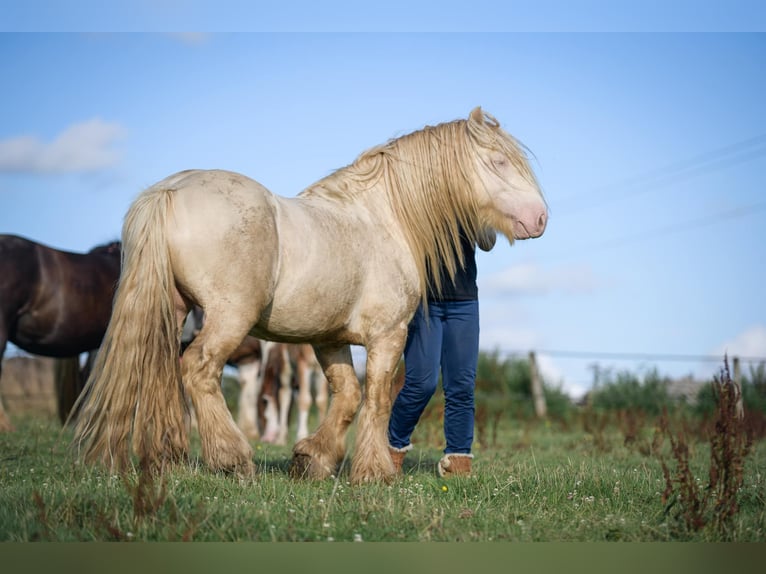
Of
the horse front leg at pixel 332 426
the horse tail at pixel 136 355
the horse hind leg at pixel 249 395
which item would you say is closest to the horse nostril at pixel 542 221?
the horse front leg at pixel 332 426

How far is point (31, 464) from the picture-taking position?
5875 mm


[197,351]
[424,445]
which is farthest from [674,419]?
[197,351]

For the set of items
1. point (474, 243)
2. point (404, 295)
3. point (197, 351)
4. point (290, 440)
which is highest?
point (474, 243)

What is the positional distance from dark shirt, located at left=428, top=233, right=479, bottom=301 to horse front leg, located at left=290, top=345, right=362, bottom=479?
0.83 m

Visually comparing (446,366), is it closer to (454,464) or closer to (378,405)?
(454,464)

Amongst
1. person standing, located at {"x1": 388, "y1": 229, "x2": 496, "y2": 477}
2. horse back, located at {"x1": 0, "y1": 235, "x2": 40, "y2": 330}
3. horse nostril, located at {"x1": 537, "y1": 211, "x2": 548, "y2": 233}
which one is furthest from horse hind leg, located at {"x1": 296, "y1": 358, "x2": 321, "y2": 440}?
horse nostril, located at {"x1": 537, "y1": 211, "x2": 548, "y2": 233}

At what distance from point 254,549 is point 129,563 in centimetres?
42

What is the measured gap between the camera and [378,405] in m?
4.97

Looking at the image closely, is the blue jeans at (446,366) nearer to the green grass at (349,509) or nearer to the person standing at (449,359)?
the person standing at (449,359)

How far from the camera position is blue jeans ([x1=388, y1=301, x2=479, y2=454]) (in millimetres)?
5465

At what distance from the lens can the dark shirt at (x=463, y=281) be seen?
5.52m

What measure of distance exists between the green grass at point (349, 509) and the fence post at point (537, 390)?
11086 millimetres

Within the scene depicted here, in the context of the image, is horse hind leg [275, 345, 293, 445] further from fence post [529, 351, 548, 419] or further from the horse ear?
the horse ear

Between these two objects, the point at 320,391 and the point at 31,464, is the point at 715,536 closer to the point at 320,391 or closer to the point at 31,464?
the point at 31,464
